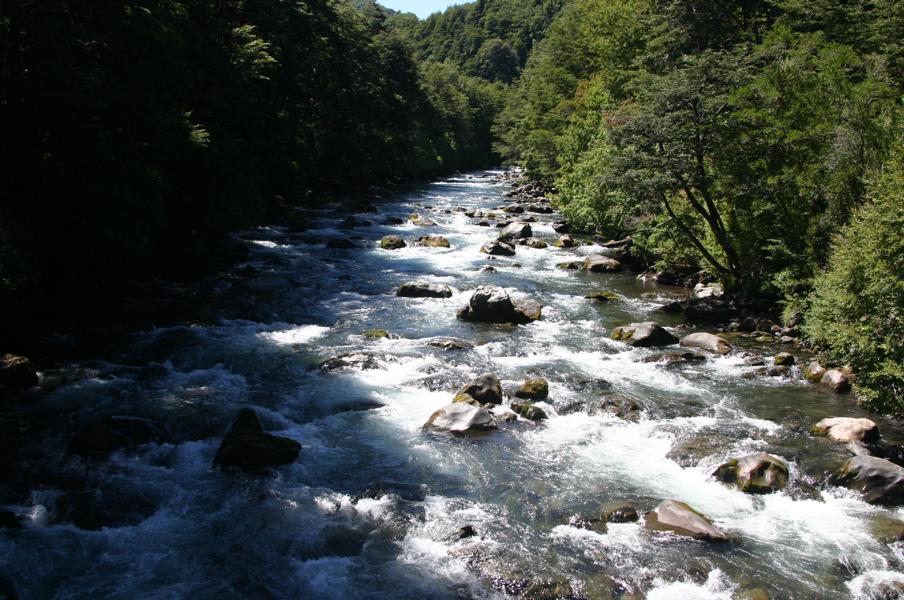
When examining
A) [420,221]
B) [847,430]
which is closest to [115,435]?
[847,430]

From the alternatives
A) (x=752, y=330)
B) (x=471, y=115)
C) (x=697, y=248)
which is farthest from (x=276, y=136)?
(x=471, y=115)

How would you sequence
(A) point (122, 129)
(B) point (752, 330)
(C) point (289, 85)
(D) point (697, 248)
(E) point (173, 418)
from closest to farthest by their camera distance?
(E) point (173, 418) → (A) point (122, 129) → (B) point (752, 330) → (D) point (697, 248) → (C) point (289, 85)

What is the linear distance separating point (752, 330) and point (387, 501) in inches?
569

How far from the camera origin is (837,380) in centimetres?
1486

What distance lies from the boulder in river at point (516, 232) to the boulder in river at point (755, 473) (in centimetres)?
2492

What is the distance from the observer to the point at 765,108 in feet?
64.0

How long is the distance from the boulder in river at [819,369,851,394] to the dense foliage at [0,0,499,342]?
19167 mm

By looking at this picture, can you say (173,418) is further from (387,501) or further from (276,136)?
(276,136)

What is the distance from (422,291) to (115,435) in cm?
1375

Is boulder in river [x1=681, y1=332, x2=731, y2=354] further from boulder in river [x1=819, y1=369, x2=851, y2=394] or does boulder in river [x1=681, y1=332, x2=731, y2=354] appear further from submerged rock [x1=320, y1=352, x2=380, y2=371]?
submerged rock [x1=320, y1=352, x2=380, y2=371]

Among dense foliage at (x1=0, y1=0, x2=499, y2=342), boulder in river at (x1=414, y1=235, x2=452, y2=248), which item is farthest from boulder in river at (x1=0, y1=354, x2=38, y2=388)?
boulder in river at (x1=414, y1=235, x2=452, y2=248)

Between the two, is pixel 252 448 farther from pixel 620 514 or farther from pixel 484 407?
pixel 620 514

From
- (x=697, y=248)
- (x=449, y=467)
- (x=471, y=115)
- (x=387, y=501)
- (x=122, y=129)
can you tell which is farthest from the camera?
(x=471, y=115)

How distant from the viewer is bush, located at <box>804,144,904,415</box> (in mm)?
12148
